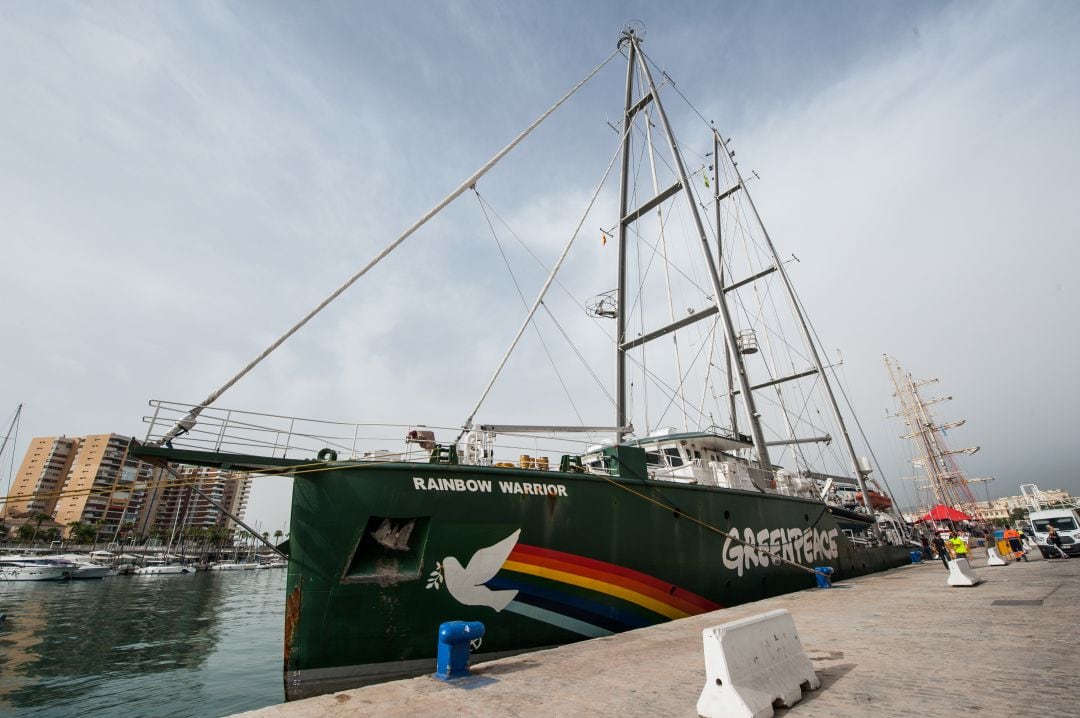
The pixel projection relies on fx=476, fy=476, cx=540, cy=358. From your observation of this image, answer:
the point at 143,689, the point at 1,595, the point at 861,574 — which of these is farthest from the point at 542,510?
the point at 1,595

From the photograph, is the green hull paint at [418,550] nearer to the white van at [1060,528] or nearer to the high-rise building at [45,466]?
the white van at [1060,528]

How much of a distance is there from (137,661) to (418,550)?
11448mm

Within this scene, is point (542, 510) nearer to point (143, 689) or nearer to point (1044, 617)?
point (1044, 617)

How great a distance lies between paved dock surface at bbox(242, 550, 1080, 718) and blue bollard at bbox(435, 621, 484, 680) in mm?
193

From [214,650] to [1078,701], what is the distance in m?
18.9

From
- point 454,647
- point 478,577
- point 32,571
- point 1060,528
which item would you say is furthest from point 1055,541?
point 32,571

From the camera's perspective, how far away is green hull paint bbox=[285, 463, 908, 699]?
7152mm

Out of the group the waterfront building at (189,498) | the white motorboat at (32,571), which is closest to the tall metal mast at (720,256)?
the waterfront building at (189,498)

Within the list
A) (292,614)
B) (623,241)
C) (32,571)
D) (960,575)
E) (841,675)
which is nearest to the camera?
(841,675)

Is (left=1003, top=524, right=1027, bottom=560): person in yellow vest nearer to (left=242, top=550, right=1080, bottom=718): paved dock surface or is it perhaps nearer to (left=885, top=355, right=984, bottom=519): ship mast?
(left=242, top=550, right=1080, bottom=718): paved dock surface

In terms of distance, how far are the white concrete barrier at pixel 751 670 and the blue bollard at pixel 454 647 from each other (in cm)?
275

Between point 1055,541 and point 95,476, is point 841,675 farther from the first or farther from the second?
point 95,476

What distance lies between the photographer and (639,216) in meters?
19.1

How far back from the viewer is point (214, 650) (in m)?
14.6
